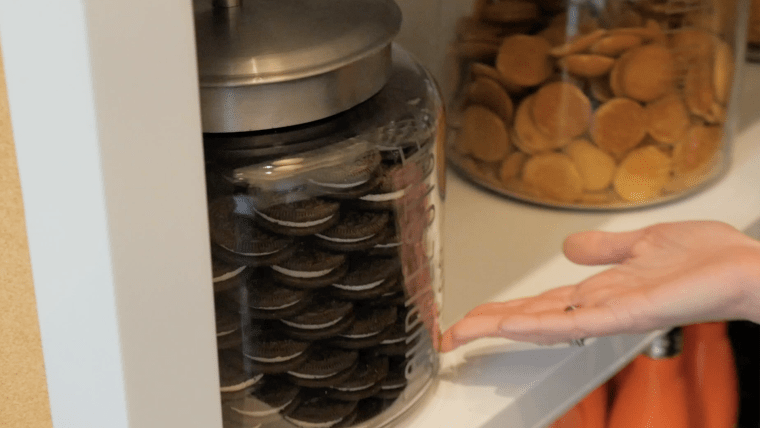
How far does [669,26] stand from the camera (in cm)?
69

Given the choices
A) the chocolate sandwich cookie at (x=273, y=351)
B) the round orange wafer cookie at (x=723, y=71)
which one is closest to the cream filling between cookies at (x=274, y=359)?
the chocolate sandwich cookie at (x=273, y=351)

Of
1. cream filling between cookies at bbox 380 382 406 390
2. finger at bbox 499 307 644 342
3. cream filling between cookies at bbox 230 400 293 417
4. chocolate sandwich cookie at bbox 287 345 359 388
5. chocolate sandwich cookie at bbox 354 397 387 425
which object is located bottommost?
chocolate sandwich cookie at bbox 354 397 387 425

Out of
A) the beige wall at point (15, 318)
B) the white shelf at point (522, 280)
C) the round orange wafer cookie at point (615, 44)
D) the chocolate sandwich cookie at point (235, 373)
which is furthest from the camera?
the round orange wafer cookie at point (615, 44)

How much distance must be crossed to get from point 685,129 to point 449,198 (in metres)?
0.20

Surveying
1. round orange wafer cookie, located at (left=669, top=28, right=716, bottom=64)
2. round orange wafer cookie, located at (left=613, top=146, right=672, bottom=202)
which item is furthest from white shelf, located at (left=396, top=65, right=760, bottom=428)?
round orange wafer cookie, located at (left=669, top=28, right=716, bottom=64)

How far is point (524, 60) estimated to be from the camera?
0.69 meters

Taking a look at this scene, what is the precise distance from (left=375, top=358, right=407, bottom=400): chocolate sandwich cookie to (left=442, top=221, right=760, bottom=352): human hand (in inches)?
1.8

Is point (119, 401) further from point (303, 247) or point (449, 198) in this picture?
point (449, 198)

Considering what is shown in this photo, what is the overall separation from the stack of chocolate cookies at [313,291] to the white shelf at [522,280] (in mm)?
69

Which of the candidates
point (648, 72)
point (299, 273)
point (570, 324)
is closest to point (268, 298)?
point (299, 273)

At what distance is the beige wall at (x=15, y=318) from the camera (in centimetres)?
32

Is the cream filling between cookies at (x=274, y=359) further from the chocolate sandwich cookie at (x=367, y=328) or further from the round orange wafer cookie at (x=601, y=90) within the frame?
the round orange wafer cookie at (x=601, y=90)

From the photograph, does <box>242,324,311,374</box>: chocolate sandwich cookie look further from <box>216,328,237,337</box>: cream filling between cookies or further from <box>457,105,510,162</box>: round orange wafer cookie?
<box>457,105,510,162</box>: round orange wafer cookie

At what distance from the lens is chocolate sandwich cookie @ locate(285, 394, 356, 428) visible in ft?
1.47
